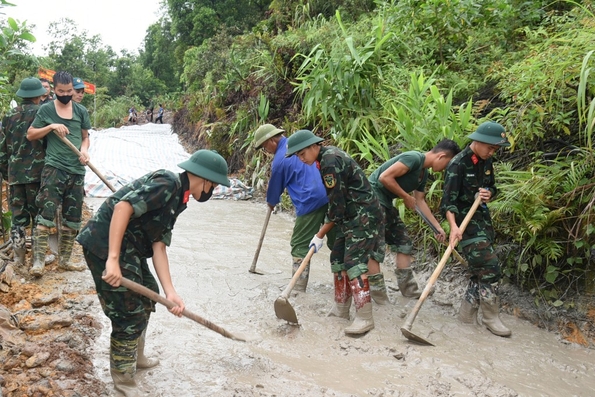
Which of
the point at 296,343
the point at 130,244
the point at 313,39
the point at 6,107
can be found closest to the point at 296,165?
the point at 296,343

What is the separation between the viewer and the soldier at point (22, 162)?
445 cm

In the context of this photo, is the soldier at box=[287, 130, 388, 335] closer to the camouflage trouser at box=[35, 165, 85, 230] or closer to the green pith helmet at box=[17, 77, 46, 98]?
the camouflage trouser at box=[35, 165, 85, 230]

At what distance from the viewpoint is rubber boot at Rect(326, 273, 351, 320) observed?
13.2ft

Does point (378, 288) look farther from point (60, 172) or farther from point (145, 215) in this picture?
point (60, 172)

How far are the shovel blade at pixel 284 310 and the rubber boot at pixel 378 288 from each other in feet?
2.72

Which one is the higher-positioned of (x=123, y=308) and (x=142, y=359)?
(x=123, y=308)

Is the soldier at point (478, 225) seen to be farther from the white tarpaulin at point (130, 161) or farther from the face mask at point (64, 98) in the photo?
the white tarpaulin at point (130, 161)

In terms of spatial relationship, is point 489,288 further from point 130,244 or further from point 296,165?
point 130,244

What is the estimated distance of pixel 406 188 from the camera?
4277 mm

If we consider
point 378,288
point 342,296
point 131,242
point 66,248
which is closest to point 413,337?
point 342,296

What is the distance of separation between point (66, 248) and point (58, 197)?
1.61ft

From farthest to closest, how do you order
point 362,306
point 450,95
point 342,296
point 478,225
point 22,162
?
point 450,95, point 22,162, point 342,296, point 478,225, point 362,306

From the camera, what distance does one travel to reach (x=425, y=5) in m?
7.06

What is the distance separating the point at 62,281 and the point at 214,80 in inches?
389
